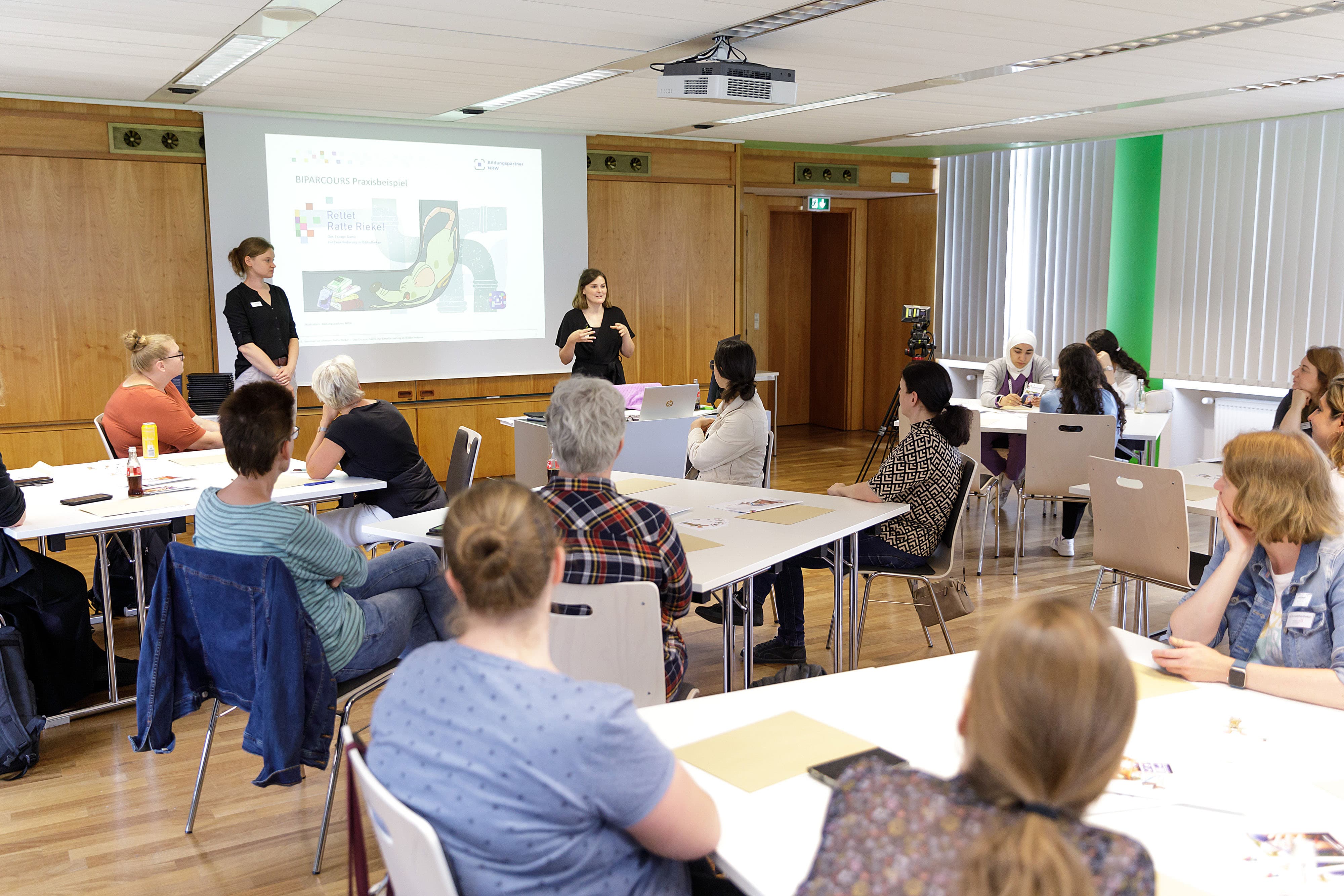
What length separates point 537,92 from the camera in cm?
627

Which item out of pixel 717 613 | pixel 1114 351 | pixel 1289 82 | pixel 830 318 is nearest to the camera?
pixel 717 613

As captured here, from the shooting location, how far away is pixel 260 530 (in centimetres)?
267

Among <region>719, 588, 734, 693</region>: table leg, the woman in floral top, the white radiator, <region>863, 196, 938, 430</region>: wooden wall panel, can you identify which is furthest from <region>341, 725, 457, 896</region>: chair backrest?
<region>863, 196, 938, 430</region>: wooden wall panel

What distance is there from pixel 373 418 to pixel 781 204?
22.4 ft

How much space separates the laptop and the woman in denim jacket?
3.63 meters

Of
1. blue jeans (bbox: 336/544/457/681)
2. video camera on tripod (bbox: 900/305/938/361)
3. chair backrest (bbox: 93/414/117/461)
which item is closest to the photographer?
blue jeans (bbox: 336/544/457/681)

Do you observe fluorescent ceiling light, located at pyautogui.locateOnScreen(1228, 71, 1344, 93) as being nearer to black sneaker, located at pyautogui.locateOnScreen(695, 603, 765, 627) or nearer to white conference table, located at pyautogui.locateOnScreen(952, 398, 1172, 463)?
white conference table, located at pyautogui.locateOnScreen(952, 398, 1172, 463)

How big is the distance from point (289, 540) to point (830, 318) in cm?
893

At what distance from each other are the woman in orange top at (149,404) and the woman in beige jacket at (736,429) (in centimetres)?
242

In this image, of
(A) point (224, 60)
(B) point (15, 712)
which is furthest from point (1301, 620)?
(A) point (224, 60)

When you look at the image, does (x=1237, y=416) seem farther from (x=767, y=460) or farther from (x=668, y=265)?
(x=767, y=460)

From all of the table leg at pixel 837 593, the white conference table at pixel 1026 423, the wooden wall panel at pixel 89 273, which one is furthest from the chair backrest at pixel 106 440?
the white conference table at pixel 1026 423

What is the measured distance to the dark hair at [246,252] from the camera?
20.9 ft

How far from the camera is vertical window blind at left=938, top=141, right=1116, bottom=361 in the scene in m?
8.88
